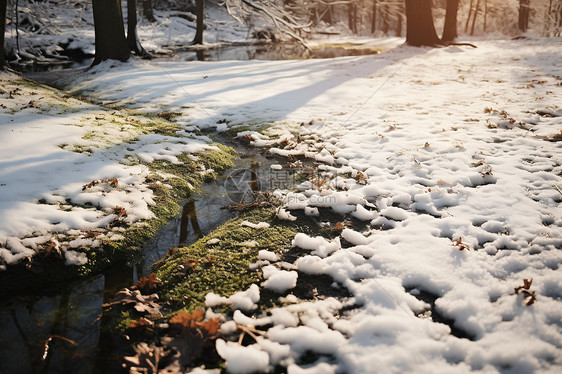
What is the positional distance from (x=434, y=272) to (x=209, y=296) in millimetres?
1533

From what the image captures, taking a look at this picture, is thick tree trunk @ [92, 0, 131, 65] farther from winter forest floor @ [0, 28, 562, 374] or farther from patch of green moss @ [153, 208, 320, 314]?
patch of green moss @ [153, 208, 320, 314]

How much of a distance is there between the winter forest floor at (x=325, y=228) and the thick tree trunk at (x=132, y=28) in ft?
24.9

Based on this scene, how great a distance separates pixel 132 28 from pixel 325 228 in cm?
1276

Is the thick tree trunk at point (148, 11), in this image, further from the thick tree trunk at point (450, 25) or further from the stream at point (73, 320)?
the stream at point (73, 320)

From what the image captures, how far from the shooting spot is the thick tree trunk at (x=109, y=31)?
9.18 meters

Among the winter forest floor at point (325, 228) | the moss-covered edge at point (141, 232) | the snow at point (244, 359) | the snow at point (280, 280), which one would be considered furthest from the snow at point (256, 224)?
the snow at point (244, 359)

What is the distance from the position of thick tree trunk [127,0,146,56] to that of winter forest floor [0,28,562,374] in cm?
759

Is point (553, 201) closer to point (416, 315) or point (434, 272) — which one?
point (434, 272)

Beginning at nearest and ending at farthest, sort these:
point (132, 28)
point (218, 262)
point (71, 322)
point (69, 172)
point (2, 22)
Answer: point (71, 322) → point (218, 262) → point (69, 172) → point (2, 22) → point (132, 28)

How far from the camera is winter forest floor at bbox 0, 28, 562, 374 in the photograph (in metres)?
1.68

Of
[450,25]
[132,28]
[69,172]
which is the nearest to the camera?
Result: [69,172]

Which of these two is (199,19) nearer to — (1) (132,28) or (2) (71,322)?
(1) (132,28)

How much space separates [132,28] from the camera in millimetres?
11938

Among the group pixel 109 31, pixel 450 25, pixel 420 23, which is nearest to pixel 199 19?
pixel 109 31
